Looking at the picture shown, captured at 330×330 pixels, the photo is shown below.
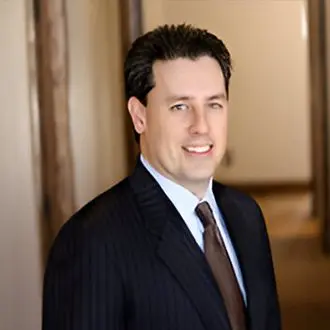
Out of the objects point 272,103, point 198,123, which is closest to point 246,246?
point 198,123

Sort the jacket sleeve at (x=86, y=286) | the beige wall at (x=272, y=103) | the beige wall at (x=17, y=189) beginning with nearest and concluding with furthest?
the jacket sleeve at (x=86, y=286) < the beige wall at (x=17, y=189) < the beige wall at (x=272, y=103)

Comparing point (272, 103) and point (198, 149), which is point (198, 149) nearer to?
point (198, 149)

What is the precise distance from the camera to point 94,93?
1564 millimetres

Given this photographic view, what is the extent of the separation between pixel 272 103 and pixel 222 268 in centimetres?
296

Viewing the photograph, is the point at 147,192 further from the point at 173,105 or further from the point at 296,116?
the point at 296,116

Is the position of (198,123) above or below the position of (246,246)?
above

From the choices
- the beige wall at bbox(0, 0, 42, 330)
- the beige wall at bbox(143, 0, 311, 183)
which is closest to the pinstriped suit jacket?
the beige wall at bbox(0, 0, 42, 330)

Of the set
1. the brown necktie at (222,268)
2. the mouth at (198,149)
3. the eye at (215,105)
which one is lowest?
the brown necktie at (222,268)

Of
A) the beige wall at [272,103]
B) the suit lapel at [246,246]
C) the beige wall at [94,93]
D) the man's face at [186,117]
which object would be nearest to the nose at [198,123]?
the man's face at [186,117]

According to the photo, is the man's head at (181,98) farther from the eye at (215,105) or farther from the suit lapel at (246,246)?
the suit lapel at (246,246)

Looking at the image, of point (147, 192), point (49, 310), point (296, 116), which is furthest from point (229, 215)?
point (296, 116)

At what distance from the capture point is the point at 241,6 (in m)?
1.71

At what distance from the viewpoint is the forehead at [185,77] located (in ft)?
2.85

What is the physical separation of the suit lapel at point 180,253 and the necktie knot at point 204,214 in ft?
0.09
